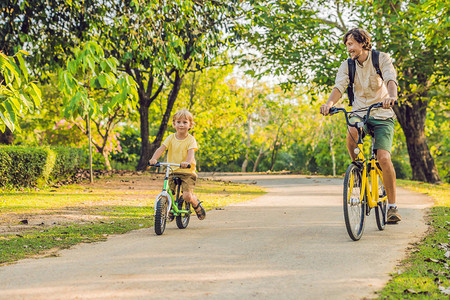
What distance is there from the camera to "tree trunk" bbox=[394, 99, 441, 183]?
57.4 feet

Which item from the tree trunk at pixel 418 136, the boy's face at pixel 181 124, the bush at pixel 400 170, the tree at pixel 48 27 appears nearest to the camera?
the boy's face at pixel 181 124

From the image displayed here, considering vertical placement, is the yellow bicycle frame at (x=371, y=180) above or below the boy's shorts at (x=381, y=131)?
below

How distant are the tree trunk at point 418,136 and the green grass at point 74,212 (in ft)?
26.3

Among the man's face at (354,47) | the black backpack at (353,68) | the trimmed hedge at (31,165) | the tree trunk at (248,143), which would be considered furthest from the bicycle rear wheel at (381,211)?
the tree trunk at (248,143)

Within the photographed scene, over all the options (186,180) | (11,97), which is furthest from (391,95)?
(11,97)

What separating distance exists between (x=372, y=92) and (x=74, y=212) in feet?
16.0

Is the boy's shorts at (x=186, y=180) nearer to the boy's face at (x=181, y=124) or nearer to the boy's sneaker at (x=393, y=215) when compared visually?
the boy's face at (x=181, y=124)

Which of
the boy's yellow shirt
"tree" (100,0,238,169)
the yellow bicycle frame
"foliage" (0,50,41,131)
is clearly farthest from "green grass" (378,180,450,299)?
"tree" (100,0,238,169)

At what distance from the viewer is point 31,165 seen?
35.2ft

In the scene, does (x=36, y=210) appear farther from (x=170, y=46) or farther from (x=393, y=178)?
(x=393, y=178)

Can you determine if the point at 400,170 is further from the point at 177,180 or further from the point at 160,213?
the point at 160,213

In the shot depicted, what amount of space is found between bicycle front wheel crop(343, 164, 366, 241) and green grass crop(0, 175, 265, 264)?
275 cm

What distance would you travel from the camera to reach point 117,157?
2916cm

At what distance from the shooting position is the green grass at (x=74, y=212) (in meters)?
5.15
